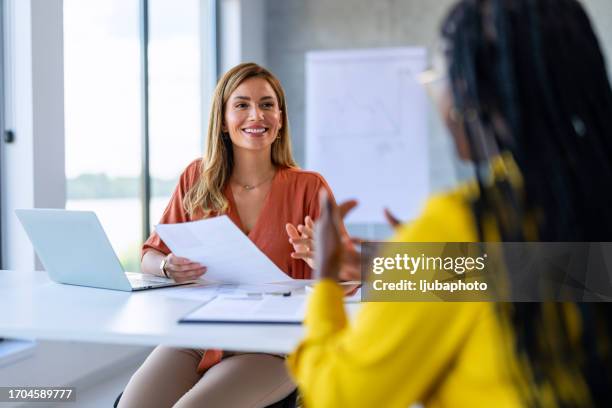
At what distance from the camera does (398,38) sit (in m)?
4.72

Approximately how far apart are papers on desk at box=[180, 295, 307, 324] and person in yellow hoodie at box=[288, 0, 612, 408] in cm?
47

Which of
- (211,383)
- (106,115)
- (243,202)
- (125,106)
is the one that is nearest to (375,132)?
(125,106)

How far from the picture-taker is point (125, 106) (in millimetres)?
3637

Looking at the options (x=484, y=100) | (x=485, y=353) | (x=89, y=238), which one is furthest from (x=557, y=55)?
(x=89, y=238)

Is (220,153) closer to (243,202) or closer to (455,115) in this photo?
(243,202)

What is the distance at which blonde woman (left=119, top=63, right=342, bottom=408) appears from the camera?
150cm

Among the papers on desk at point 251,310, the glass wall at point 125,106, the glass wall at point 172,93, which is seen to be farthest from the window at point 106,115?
the papers on desk at point 251,310

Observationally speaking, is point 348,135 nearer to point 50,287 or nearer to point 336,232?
point 50,287

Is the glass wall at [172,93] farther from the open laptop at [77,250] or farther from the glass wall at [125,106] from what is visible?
the open laptop at [77,250]

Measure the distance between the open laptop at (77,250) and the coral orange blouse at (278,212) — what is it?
286 mm

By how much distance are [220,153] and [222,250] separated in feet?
2.24

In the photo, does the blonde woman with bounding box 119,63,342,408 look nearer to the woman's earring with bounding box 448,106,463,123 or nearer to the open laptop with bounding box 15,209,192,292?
the open laptop with bounding box 15,209,192,292

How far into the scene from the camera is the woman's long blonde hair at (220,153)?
2.00 m

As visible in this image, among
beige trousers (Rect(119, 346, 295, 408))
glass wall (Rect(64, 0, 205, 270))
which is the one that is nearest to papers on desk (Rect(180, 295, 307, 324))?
beige trousers (Rect(119, 346, 295, 408))
